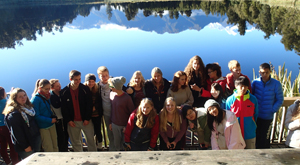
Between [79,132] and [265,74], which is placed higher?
[265,74]

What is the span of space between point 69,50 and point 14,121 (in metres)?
17.0

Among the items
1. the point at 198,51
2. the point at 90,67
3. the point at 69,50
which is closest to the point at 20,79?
the point at 90,67

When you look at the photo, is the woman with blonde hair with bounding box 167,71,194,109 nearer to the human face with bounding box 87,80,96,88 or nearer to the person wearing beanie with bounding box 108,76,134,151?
the person wearing beanie with bounding box 108,76,134,151

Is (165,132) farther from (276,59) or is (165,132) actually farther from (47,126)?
(276,59)

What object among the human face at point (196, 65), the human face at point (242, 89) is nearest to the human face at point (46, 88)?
the human face at point (196, 65)

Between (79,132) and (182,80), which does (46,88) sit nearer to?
(79,132)

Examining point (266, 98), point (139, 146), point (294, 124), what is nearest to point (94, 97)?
point (139, 146)

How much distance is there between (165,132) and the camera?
3.00 metres

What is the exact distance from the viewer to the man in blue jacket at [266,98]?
297 centimetres

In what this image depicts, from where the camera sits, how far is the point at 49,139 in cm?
304

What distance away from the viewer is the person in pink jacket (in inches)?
106

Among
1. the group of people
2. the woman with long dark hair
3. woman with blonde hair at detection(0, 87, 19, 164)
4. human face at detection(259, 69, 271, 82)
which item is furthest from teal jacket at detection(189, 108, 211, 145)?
woman with blonde hair at detection(0, 87, 19, 164)

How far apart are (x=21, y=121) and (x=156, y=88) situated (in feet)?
5.86

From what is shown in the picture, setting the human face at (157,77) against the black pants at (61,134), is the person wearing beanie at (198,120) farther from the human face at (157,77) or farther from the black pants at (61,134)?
the black pants at (61,134)
